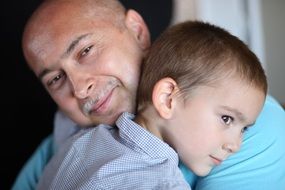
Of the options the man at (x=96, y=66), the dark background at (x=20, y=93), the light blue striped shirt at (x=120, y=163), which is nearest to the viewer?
the light blue striped shirt at (x=120, y=163)

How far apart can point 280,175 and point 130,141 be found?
371 mm

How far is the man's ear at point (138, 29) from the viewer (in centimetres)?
122

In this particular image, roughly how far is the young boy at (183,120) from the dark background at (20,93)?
0.89 meters

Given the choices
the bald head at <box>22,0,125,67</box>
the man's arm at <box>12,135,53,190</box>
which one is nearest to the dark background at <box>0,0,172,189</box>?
the man's arm at <box>12,135,53,190</box>

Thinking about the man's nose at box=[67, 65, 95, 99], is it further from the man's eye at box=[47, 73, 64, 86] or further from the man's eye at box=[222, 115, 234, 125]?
the man's eye at box=[222, 115, 234, 125]

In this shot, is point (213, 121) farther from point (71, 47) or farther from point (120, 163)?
point (71, 47)

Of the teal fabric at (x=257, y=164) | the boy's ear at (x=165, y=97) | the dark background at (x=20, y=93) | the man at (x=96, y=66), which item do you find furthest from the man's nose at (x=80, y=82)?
the dark background at (x=20, y=93)

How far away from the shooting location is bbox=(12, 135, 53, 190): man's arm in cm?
141

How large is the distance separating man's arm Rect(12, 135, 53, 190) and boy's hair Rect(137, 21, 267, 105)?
23.2 inches

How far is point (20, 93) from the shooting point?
1.82 m

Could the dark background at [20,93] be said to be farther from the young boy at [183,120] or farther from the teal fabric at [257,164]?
the teal fabric at [257,164]

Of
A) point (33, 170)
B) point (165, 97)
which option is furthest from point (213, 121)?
point (33, 170)

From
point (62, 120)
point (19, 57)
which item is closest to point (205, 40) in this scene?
point (62, 120)

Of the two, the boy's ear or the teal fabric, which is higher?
the boy's ear
